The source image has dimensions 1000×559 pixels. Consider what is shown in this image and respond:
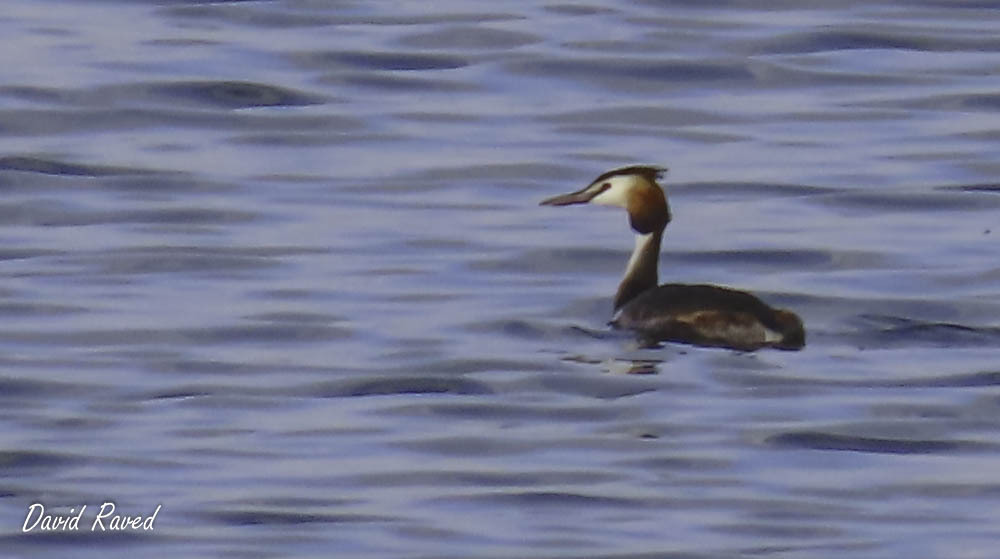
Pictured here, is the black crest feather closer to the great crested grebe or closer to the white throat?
the great crested grebe

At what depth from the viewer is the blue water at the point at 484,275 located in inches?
428

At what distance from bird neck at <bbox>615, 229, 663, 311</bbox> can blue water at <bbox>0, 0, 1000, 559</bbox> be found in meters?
0.20

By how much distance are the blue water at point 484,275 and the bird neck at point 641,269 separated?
0.65 feet

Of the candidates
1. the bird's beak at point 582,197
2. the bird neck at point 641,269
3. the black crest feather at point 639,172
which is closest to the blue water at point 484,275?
the bird neck at point 641,269

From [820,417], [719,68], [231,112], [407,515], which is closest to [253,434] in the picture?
[407,515]

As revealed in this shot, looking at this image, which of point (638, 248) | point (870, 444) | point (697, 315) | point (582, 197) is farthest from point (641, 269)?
point (870, 444)

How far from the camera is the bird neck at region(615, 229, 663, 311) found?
14.8m

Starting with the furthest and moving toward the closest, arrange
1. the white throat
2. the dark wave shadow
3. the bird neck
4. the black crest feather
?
1. the black crest feather
2. the white throat
3. the bird neck
4. the dark wave shadow

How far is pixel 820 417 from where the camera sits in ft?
40.1

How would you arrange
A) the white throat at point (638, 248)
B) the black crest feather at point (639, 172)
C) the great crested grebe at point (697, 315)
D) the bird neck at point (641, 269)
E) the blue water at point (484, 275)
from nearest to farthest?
the blue water at point (484, 275), the great crested grebe at point (697, 315), the bird neck at point (641, 269), the white throat at point (638, 248), the black crest feather at point (639, 172)

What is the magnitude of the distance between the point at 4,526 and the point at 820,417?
126 inches

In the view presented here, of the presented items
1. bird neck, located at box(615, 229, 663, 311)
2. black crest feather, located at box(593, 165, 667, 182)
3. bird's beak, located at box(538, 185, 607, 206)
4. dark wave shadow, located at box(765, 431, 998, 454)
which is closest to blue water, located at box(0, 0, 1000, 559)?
dark wave shadow, located at box(765, 431, 998, 454)

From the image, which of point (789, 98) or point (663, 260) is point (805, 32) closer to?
point (789, 98)

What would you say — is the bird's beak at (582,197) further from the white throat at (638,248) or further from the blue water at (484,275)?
the blue water at (484,275)
